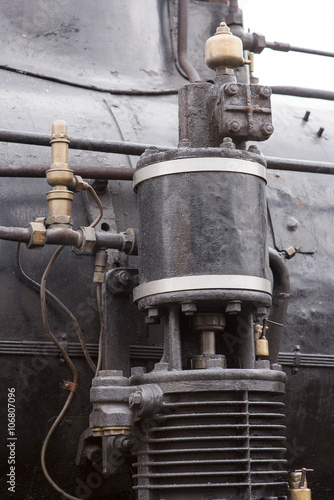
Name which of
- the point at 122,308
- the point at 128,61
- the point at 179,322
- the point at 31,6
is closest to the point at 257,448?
the point at 179,322

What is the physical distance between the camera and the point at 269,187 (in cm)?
364

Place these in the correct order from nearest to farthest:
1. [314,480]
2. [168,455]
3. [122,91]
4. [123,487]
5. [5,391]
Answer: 1. [168,455]
2. [5,391]
3. [123,487]
4. [314,480]
5. [122,91]

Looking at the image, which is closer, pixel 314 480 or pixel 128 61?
pixel 314 480

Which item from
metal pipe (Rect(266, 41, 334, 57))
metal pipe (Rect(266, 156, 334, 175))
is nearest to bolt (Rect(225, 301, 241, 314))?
metal pipe (Rect(266, 156, 334, 175))

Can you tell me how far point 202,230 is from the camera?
2793 mm

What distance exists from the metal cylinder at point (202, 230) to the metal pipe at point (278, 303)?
397 millimetres

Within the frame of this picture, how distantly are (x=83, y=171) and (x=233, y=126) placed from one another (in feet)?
1.89

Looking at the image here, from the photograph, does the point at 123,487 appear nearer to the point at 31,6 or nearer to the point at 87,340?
the point at 87,340

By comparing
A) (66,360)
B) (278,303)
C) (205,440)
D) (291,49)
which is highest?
(291,49)

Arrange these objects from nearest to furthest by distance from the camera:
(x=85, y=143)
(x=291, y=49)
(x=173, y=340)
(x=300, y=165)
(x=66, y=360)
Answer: (x=173, y=340) < (x=66, y=360) < (x=85, y=143) < (x=300, y=165) < (x=291, y=49)

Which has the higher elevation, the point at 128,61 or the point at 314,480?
the point at 128,61

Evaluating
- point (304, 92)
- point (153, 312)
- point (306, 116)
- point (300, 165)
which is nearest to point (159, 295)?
point (153, 312)

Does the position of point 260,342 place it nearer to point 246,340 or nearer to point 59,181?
point 246,340

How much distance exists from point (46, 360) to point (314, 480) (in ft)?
4.21
